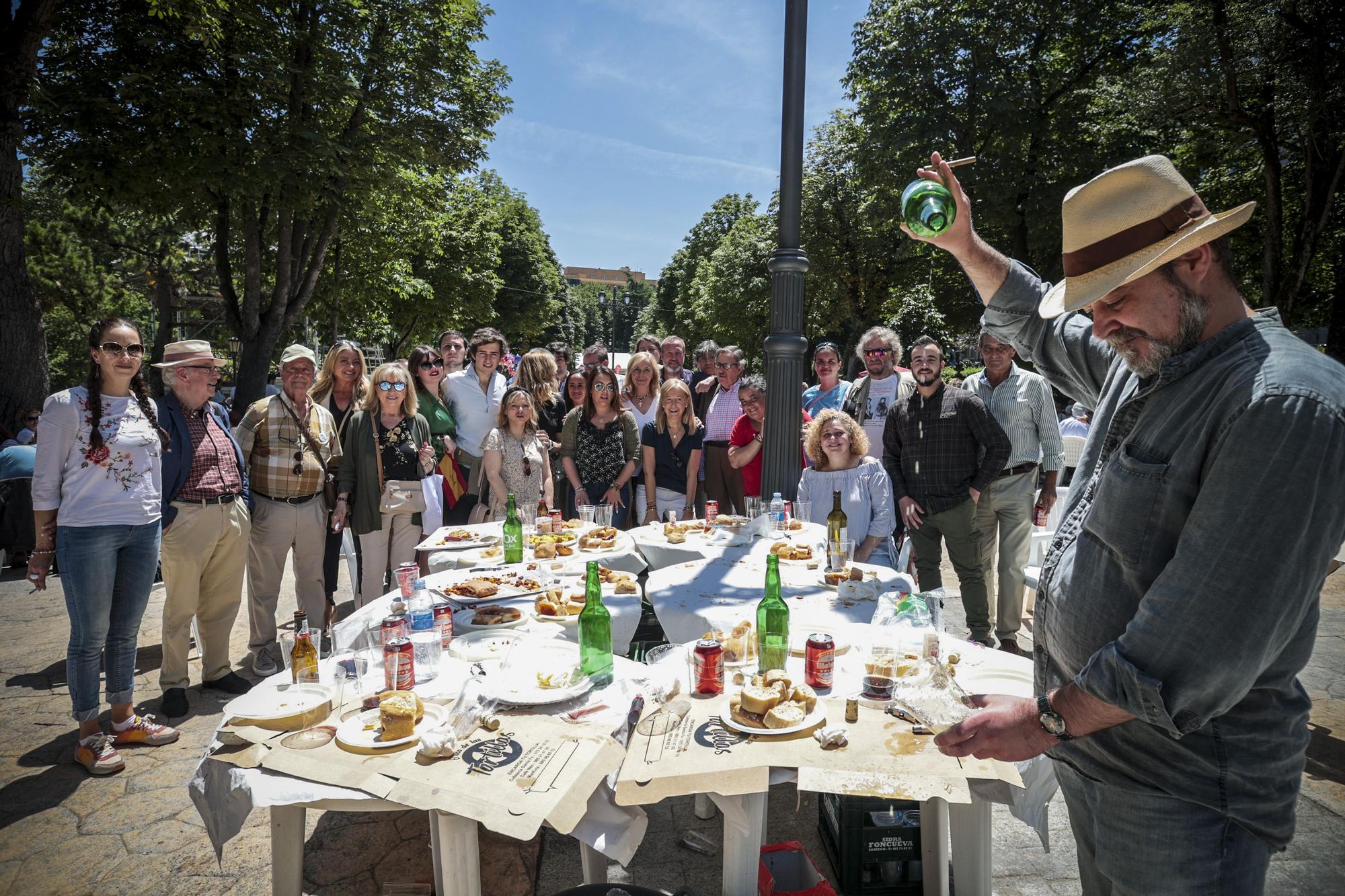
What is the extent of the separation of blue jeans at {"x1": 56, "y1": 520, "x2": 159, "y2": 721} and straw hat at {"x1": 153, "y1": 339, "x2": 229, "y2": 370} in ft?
3.16

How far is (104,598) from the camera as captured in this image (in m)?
3.72

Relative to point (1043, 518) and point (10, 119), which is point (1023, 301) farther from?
point (10, 119)

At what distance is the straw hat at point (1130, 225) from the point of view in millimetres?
1330

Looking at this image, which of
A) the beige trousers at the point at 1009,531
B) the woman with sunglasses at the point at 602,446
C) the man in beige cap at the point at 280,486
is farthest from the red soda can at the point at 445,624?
the beige trousers at the point at 1009,531

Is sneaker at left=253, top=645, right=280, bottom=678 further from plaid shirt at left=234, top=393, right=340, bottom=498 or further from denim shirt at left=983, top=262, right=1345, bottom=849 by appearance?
denim shirt at left=983, top=262, right=1345, bottom=849

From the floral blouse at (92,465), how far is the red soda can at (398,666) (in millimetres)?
2382

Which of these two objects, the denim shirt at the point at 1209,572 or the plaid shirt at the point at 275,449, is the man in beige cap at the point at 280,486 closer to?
the plaid shirt at the point at 275,449

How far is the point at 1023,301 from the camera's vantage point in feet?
6.66

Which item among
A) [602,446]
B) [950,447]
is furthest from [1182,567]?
[602,446]

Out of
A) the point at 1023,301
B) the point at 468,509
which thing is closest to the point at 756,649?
the point at 1023,301

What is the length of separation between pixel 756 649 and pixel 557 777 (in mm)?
1024

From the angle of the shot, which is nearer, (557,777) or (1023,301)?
(557,777)

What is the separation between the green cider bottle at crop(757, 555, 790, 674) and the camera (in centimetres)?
246

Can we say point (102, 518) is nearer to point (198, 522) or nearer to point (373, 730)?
point (198, 522)
